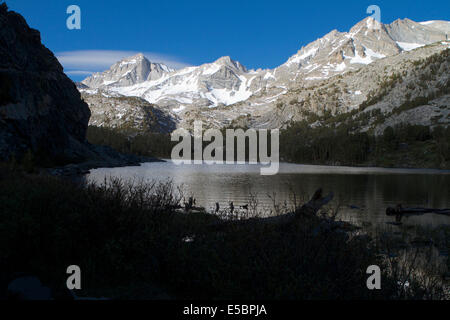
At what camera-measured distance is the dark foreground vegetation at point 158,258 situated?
725 centimetres

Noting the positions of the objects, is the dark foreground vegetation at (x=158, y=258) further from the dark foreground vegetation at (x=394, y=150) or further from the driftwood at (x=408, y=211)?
the dark foreground vegetation at (x=394, y=150)

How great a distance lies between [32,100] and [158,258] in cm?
8852

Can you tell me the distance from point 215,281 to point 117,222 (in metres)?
3.69

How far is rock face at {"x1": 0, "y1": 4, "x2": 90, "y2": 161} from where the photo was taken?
6868cm

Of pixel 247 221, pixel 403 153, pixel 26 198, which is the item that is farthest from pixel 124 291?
pixel 403 153

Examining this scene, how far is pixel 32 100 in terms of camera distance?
8081 centimetres

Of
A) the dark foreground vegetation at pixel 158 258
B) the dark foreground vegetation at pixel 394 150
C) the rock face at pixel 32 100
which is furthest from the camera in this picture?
the dark foreground vegetation at pixel 394 150

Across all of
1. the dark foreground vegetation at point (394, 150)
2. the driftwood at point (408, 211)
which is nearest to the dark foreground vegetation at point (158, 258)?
the driftwood at point (408, 211)

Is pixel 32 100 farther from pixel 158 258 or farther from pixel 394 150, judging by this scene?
pixel 394 150

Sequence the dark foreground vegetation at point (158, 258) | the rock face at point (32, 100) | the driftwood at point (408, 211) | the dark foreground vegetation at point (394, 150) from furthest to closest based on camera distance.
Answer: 1. the dark foreground vegetation at point (394, 150)
2. the rock face at point (32, 100)
3. the driftwood at point (408, 211)
4. the dark foreground vegetation at point (158, 258)

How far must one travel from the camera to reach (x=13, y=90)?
72250 millimetres

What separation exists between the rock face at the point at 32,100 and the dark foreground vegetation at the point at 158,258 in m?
53.0

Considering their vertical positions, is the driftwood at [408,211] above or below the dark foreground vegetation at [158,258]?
below

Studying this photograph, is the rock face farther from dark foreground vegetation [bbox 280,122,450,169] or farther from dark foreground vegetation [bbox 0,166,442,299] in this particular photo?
dark foreground vegetation [bbox 280,122,450,169]
